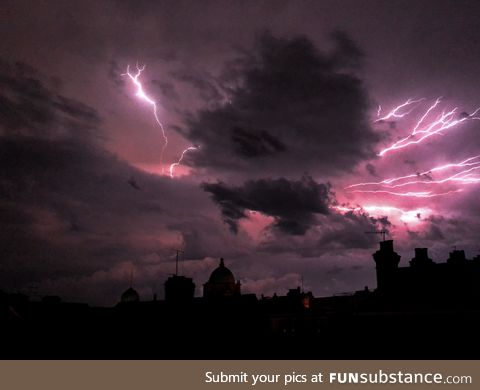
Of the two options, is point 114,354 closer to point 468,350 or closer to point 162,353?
point 162,353

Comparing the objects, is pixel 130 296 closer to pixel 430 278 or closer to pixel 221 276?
pixel 221 276

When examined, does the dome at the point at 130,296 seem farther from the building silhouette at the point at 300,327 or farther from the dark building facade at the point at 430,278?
the dark building facade at the point at 430,278

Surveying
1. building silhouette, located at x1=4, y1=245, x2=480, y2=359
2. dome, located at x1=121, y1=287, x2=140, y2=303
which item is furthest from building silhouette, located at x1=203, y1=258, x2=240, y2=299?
dome, located at x1=121, y1=287, x2=140, y2=303

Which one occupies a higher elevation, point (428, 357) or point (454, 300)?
point (454, 300)

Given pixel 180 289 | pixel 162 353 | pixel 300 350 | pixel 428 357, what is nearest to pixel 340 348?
pixel 300 350

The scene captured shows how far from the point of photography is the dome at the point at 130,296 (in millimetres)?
113438

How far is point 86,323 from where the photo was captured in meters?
41.5

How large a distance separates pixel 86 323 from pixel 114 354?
16.6 m

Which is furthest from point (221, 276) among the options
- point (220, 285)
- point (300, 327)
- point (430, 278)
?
point (430, 278)

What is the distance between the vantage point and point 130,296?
11412 centimetres

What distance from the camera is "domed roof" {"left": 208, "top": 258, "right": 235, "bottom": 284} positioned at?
8638 centimetres

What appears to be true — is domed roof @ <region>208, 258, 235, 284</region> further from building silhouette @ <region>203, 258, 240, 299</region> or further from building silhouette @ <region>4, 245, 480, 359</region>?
building silhouette @ <region>4, 245, 480, 359</region>

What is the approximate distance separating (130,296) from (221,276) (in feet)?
121

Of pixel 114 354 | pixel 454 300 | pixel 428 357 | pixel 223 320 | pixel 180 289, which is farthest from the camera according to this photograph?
pixel 180 289
